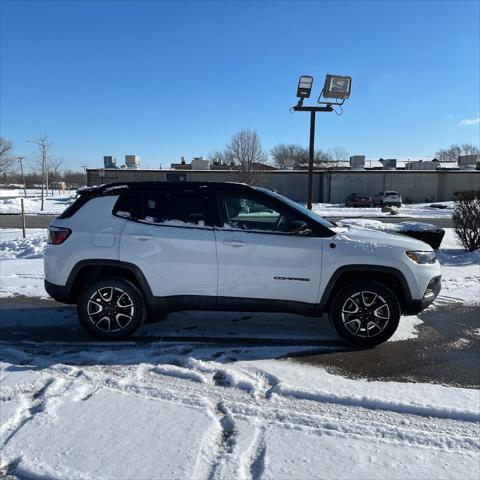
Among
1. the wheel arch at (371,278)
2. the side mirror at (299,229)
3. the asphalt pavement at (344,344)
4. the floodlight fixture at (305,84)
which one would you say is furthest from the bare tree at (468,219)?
the side mirror at (299,229)

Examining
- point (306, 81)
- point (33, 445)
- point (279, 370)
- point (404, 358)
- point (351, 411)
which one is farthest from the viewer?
point (306, 81)

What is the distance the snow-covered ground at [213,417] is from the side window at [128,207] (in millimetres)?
1388

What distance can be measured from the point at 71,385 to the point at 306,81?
9866 mm

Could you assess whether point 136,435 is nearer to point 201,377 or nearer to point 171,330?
point 201,377

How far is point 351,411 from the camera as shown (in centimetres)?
336

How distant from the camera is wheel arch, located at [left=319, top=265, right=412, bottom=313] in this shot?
15.2 ft

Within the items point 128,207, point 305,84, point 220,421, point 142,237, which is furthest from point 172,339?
point 305,84

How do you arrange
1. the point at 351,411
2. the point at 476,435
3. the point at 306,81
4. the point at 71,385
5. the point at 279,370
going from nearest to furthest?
the point at 476,435 → the point at 351,411 → the point at 71,385 → the point at 279,370 → the point at 306,81

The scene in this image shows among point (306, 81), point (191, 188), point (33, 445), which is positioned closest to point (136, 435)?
point (33, 445)

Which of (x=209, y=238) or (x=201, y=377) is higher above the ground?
(x=209, y=238)

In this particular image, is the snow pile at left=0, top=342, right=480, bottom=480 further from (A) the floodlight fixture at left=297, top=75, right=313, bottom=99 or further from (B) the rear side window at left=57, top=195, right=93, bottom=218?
(A) the floodlight fixture at left=297, top=75, right=313, bottom=99

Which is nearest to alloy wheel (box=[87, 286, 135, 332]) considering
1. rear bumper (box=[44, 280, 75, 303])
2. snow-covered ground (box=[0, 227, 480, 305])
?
rear bumper (box=[44, 280, 75, 303])

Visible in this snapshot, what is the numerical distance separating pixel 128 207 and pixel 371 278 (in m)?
2.78

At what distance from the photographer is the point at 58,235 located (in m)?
4.84
